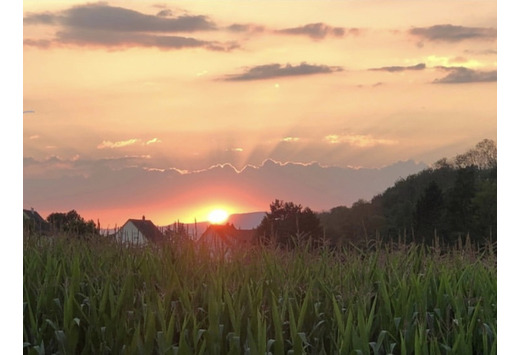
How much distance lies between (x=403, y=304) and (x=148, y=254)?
2.84m

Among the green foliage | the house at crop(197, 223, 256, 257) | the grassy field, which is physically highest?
the green foliage

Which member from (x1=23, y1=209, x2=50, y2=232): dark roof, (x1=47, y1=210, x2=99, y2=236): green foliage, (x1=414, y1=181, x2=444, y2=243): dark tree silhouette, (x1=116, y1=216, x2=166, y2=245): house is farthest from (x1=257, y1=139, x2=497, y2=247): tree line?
(x1=116, y1=216, x2=166, y2=245): house

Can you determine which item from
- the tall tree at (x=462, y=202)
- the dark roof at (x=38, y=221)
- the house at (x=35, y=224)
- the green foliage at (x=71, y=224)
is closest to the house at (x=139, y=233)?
the green foliage at (x=71, y=224)

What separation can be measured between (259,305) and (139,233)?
3.29 metres

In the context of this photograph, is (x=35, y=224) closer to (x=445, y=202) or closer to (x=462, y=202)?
(x=462, y=202)

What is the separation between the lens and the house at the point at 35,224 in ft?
28.7

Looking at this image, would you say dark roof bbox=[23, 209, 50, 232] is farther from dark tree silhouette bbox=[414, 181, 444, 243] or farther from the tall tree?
the tall tree

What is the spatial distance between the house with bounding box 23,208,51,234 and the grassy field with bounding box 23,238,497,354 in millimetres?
1463

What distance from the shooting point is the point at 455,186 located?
86.6 feet

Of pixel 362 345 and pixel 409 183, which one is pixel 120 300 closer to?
pixel 362 345

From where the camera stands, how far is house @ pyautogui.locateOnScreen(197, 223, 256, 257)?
680 cm

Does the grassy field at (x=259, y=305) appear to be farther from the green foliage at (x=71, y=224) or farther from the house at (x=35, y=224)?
the house at (x=35, y=224)

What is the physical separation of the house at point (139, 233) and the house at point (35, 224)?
1.34m
